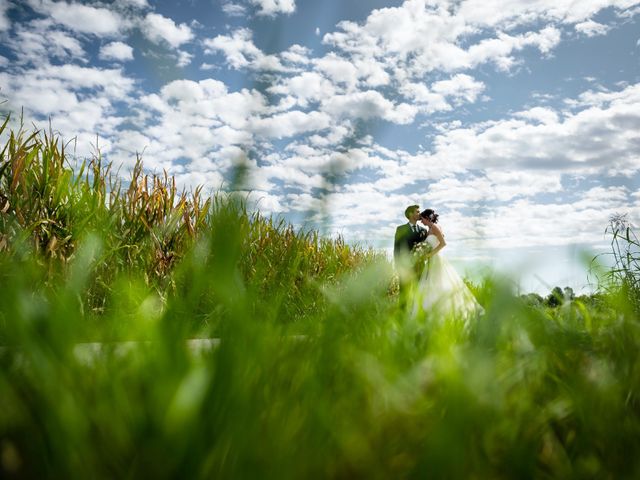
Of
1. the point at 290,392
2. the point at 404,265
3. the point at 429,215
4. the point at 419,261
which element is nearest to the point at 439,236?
the point at 429,215

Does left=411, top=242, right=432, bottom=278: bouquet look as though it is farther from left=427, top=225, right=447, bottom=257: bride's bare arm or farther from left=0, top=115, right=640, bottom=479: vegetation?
left=427, top=225, right=447, bottom=257: bride's bare arm

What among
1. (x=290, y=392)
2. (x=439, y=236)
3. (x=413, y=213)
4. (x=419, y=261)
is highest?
(x=413, y=213)

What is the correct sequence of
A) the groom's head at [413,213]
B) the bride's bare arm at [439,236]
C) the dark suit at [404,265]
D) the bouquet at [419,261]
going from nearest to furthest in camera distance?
the dark suit at [404,265] → the bouquet at [419,261] → the bride's bare arm at [439,236] → the groom's head at [413,213]

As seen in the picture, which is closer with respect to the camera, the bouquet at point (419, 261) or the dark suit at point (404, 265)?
the dark suit at point (404, 265)

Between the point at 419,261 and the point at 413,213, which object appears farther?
the point at 413,213

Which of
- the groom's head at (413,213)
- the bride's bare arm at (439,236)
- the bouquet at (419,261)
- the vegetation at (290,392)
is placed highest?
the groom's head at (413,213)

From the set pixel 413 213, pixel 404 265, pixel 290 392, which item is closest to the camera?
pixel 290 392

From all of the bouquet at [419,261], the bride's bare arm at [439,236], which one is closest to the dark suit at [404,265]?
the bouquet at [419,261]

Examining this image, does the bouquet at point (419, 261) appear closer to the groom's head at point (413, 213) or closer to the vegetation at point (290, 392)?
the vegetation at point (290, 392)

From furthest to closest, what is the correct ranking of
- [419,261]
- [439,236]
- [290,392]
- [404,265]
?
[439,236] < [419,261] < [404,265] < [290,392]

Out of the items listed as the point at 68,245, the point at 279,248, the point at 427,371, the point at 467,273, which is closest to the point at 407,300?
the point at 467,273

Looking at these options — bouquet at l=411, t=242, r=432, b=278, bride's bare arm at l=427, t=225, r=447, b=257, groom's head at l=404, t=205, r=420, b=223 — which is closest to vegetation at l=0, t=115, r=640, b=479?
bouquet at l=411, t=242, r=432, b=278

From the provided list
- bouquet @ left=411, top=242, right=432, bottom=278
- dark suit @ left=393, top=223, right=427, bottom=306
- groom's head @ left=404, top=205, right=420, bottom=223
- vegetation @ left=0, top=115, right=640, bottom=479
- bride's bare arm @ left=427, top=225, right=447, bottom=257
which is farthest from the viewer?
groom's head @ left=404, top=205, right=420, bottom=223

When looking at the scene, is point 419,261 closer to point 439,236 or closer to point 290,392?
point 290,392
